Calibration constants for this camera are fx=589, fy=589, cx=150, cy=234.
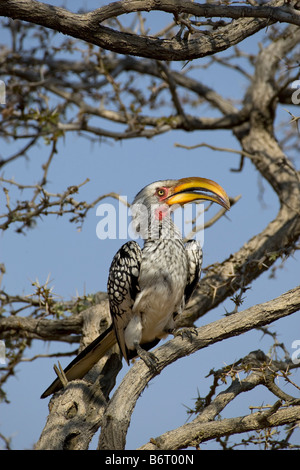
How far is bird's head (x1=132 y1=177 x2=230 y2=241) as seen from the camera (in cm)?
432

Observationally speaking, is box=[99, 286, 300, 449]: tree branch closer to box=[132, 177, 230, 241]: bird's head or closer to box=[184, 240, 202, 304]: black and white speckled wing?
box=[184, 240, 202, 304]: black and white speckled wing

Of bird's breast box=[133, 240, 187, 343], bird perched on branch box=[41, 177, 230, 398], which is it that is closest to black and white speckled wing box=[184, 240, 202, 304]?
bird perched on branch box=[41, 177, 230, 398]

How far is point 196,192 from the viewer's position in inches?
175

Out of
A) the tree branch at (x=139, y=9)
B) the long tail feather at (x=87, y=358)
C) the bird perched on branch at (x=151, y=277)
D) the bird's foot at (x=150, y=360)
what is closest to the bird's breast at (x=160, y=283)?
the bird perched on branch at (x=151, y=277)

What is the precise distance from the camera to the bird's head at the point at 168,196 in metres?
4.32

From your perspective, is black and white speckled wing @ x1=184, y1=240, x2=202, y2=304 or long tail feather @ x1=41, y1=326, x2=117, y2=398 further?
black and white speckled wing @ x1=184, y1=240, x2=202, y2=304

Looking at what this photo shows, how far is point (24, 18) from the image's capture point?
3270 millimetres

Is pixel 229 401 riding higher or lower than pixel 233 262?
lower

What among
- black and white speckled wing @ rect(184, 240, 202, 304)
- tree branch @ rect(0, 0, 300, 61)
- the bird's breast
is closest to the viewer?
tree branch @ rect(0, 0, 300, 61)

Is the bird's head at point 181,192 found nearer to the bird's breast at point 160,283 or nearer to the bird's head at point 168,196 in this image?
the bird's head at point 168,196

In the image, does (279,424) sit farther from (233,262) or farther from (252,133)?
(252,133)

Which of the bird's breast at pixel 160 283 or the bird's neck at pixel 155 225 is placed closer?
the bird's breast at pixel 160 283
